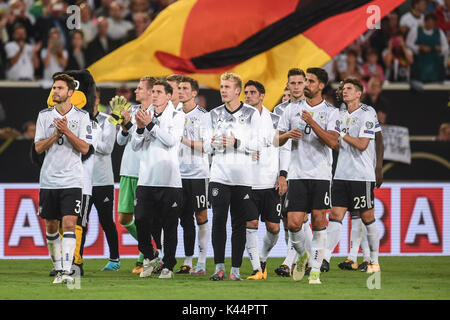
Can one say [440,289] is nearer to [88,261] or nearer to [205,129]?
[205,129]

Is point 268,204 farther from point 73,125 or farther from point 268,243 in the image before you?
point 73,125

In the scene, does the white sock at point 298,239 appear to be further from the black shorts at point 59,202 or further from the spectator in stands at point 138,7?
the spectator in stands at point 138,7

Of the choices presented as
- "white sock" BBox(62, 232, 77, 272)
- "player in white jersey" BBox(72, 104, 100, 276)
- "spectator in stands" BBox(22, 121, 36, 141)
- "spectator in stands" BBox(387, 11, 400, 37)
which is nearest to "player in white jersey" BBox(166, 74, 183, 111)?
"player in white jersey" BBox(72, 104, 100, 276)

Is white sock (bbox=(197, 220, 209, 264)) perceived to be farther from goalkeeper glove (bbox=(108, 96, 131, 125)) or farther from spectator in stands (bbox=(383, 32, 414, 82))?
spectator in stands (bbox=(383, 32, 414, 82))

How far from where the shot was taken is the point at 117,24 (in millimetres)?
18797

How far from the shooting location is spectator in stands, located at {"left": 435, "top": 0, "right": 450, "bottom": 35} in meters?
20.2

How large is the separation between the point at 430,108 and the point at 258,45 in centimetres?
502

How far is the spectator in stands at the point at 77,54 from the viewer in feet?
58.7

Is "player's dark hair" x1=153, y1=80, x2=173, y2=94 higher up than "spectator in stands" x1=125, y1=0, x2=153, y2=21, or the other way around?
"spectator in stands" x1=125, y1=0, x2=153, y2=21

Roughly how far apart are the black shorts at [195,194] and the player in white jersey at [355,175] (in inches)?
67.9

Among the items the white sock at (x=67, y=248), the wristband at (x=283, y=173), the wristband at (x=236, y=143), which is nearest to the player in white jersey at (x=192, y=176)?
the wristband at (x=283, y=173)

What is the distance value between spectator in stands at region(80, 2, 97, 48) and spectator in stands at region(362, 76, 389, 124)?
528 cm

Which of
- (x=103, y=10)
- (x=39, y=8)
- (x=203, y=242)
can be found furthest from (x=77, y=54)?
(x=203, y=242)

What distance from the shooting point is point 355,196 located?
1279 cm
